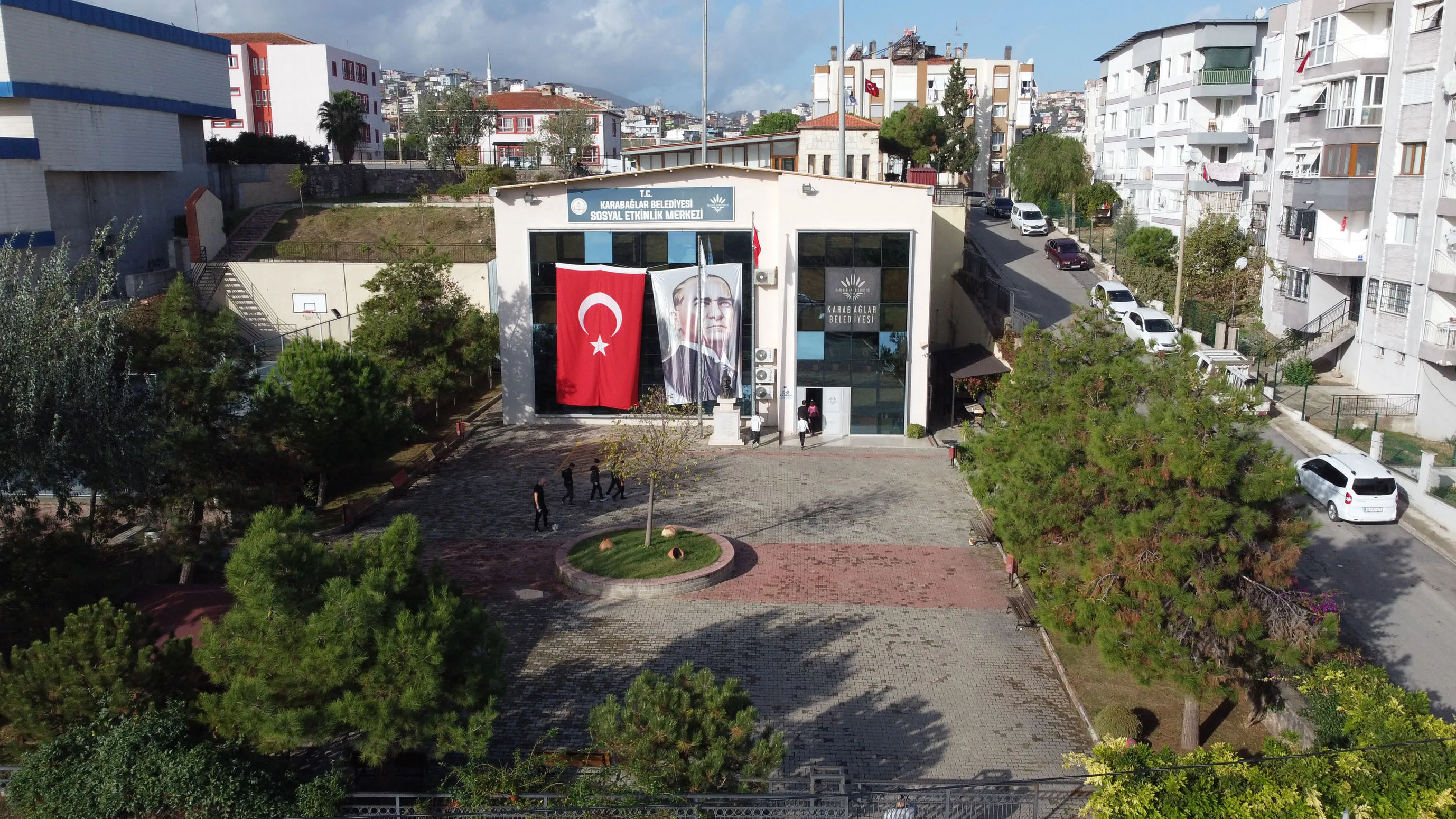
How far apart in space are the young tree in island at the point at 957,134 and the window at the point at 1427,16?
39194 millimetres

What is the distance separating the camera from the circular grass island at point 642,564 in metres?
20.6

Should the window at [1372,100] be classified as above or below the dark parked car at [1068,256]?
above

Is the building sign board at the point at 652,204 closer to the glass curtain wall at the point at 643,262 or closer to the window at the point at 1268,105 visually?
the glass curtain wall at the point at 643,262

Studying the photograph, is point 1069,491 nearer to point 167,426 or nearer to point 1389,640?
point 1389,640

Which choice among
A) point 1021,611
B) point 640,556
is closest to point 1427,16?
point 1021,611

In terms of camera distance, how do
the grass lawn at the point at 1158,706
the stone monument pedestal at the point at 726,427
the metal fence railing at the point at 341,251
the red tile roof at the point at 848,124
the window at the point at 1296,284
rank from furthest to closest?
the red tile roof at the point at 848,124 → the metal fence railing at the point at 341,251 → the window at the point at 1296,284 → the stone monument pedestal at the point at 726,427 → the grass lawn at the point at 1158,706

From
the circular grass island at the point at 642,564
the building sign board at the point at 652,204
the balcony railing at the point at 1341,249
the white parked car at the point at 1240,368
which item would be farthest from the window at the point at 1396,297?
the circular grass island at the point at 642,564

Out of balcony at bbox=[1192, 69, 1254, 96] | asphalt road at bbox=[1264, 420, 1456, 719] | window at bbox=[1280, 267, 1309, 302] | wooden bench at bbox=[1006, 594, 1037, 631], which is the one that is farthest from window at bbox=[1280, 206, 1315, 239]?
wooden bench at bbox=[1006, 594, 1037, 631]

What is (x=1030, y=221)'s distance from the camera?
5834cm

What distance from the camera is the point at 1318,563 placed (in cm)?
2219

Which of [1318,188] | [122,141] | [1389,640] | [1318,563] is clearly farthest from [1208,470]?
[122,141]

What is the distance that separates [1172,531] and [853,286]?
61.0 ft

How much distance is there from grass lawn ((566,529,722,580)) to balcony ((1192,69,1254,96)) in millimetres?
39618

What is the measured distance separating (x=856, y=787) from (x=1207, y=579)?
5.23 metres
